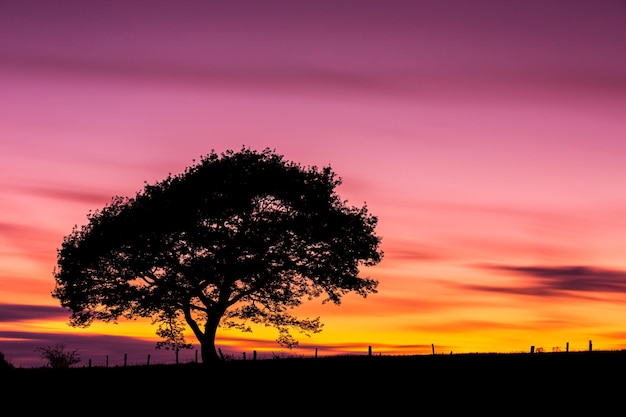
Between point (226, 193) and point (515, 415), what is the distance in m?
35.7

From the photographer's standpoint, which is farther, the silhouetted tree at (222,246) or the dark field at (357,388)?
the silhouetted tree at (222,246)

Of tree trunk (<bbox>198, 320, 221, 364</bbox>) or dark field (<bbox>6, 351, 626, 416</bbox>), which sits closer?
dark field (<bbox>6, 351, 626, 416</bbox>)

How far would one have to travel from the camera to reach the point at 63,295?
62.0m

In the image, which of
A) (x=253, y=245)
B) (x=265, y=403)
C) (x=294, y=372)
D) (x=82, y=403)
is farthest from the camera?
(x=253, y=245)

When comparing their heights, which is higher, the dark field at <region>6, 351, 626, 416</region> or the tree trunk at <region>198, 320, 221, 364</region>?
the tree trunk at <region>198, 320, 221, 364</region>

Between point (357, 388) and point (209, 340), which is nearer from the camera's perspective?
point (357, 388)

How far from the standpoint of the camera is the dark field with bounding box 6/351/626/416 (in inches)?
1115

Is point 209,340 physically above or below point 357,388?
above

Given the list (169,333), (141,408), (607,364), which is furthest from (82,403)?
(169,333)

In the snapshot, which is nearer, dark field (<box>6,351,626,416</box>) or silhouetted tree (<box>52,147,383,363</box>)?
dark field (<box>6,351,626,416</box>)

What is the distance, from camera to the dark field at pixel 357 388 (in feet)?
92.9

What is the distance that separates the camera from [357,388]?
33.4m

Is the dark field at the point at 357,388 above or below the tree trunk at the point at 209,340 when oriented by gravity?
below

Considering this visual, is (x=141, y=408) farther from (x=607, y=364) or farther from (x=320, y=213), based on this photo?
(x=320, y=213)
